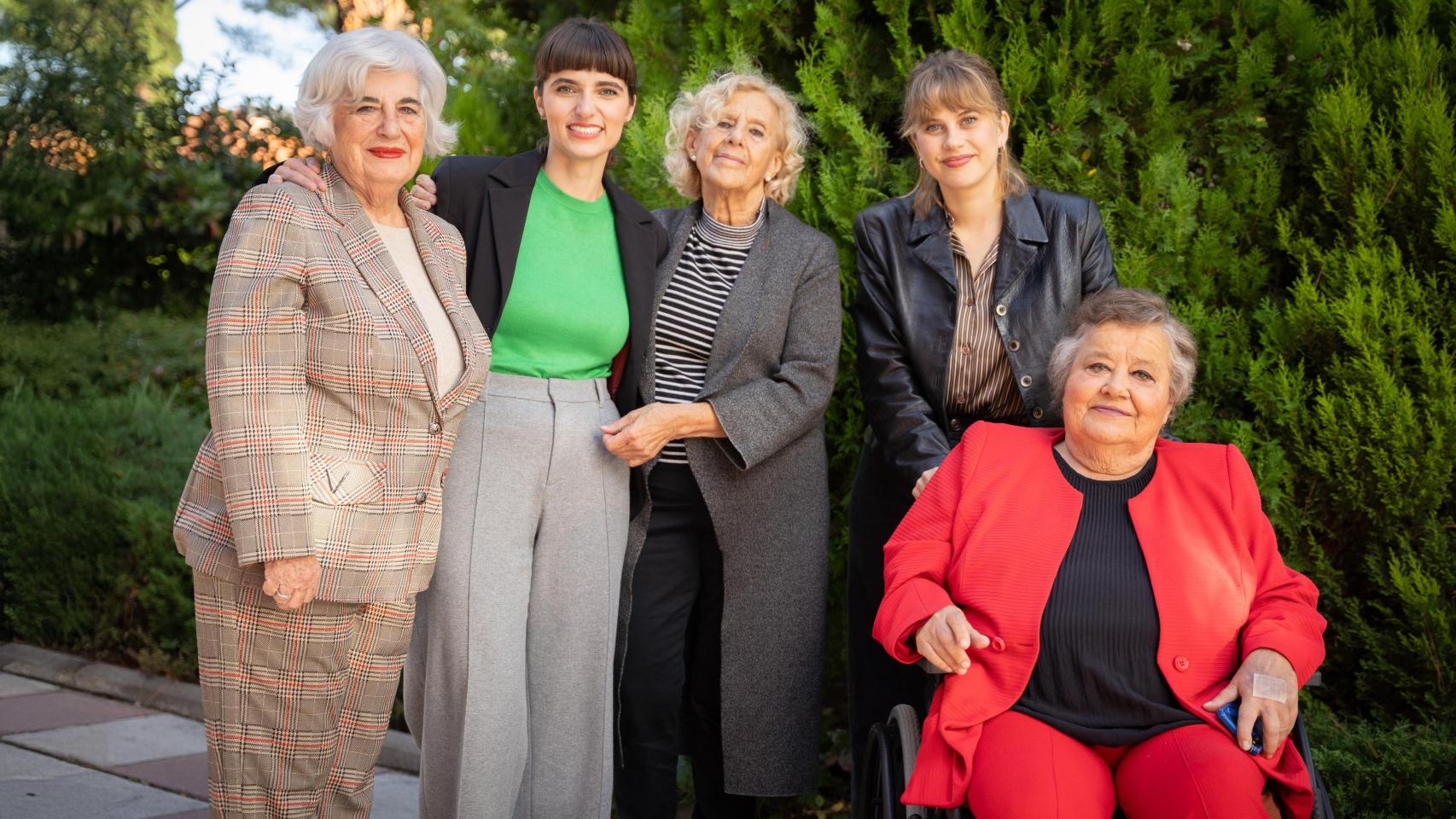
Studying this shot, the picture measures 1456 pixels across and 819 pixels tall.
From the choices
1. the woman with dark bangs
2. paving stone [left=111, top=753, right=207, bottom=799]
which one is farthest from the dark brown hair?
paving stone [left=111, top=753, right=207, bottom=799]

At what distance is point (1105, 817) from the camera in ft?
7.03

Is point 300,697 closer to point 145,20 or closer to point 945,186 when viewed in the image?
point 945,186

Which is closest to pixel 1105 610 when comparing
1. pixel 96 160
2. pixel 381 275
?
pixel 381 275

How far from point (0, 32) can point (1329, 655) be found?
7792mm

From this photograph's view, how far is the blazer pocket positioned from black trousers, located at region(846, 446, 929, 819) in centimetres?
128

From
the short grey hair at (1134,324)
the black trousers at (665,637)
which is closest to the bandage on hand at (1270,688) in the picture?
the short grey hair at (1134,324)

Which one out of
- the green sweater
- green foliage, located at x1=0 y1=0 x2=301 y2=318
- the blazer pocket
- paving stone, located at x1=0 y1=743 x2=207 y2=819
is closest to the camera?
the blazer pocket

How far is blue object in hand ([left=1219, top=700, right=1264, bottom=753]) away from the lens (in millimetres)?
2148

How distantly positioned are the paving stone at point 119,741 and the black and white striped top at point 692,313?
2.41 metres

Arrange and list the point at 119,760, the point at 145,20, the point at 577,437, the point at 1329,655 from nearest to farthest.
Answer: the point at 577,437, the point at 1329,655, the point at 119,760, the point at 145,20

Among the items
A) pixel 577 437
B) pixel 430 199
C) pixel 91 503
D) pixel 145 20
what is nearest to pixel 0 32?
pixel 145 20

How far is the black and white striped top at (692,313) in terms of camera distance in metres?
2.95

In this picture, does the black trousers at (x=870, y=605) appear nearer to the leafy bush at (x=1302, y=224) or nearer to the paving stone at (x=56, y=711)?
the leafy bush at (x=1302, y=224)

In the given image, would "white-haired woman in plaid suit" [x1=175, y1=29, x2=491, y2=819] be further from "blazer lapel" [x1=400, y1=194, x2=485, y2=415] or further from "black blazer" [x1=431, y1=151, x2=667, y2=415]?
"black blazer" [x1=431, y1=151, x2=667, y2=415]
